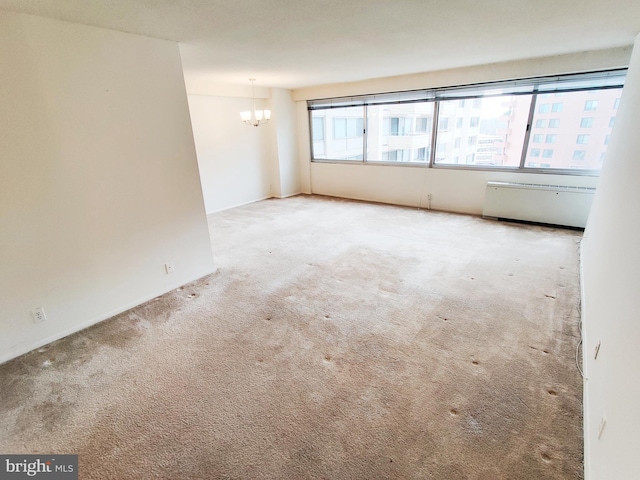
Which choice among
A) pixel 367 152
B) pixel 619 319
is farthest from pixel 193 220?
pixel 367 152

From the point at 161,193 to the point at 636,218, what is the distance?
11.3 feet

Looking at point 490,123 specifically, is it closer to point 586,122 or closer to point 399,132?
point 586,122

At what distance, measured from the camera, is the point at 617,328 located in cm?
147

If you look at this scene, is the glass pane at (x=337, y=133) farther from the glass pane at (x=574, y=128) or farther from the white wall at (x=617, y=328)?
the white wall at (x=617, y=328)

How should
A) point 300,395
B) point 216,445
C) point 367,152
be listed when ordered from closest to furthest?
point 216,445 < point 300,395 < point 367,152

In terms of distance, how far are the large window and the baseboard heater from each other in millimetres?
360

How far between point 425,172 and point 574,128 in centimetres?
216

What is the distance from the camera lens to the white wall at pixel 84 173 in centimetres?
210

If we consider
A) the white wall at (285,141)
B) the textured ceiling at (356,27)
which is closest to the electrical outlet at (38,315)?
the textured ceiling at (356,27)

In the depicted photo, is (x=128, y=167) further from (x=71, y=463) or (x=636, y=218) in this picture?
(x=636, y=218)

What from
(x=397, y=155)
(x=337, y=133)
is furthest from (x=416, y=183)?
(x=337, y=133)

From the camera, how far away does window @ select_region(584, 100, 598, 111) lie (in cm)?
410

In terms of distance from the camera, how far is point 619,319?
1471 millimetres

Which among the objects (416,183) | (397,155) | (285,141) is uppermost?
(285,141)
